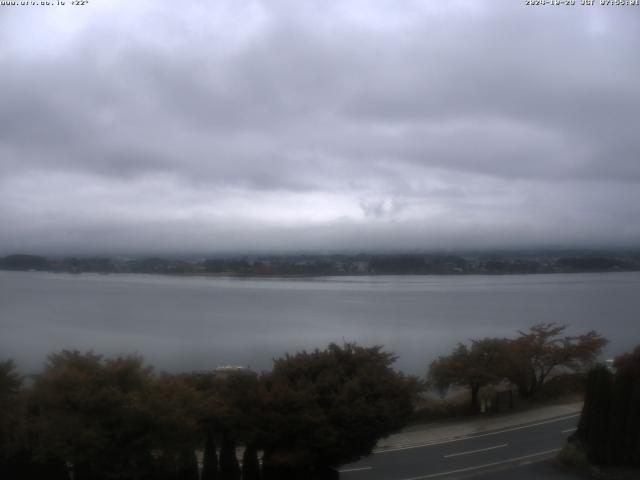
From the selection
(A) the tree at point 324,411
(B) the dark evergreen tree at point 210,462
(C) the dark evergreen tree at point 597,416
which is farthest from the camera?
(C) the dark evergreen tree at point 597,416

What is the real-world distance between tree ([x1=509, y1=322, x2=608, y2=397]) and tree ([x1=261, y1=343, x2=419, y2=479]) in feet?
44.3

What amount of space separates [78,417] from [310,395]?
14.5 ft

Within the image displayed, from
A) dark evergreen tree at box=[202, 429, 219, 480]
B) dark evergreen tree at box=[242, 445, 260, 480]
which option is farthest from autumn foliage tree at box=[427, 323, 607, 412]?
dark evergreen tree at box=[202, 429, 219, 480]

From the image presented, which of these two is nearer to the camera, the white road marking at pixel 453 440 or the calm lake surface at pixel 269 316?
the white road marking at pixel 453 440

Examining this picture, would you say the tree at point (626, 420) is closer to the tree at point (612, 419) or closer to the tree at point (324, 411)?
the tree at point (612, 419)

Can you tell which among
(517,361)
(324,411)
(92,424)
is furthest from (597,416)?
(92,424)

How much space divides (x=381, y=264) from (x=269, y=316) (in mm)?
19881

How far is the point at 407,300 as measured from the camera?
61.7 meters

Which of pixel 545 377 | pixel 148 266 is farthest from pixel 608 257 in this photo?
pixel 148 266

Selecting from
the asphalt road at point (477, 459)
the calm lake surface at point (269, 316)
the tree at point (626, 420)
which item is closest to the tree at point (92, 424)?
the asphalt road at point (477, 459)

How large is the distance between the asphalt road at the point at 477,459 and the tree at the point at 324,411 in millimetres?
2107

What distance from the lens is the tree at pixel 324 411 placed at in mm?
13344

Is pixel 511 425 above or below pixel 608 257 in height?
below

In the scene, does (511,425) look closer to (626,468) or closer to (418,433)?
(418,433)
